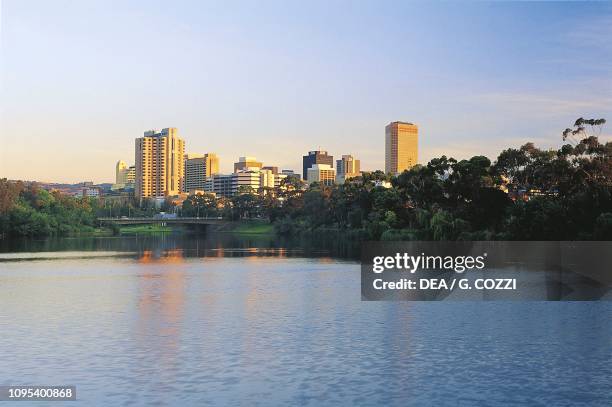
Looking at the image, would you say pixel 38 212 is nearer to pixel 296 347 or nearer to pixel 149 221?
pixel 149 221

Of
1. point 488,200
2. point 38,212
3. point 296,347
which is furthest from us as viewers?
point 38,212

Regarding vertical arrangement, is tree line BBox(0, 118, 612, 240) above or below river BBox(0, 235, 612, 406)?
above

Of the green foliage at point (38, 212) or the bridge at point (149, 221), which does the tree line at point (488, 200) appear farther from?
the bridge at point (149, 221)

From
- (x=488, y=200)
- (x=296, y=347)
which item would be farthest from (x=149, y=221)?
(x=296, y=347)

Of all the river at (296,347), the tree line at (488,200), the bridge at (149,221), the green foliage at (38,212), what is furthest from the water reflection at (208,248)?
the bridge at (149,221)

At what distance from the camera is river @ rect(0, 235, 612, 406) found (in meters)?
22.0

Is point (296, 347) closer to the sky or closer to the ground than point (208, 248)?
closer to the ground

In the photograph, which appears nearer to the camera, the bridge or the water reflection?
the water reflection

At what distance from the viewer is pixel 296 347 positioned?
93.1 feet

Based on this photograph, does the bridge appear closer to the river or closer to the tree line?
the tree line

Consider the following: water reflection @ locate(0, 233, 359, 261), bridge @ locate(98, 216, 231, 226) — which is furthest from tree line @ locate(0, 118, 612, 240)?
bridge @ locate(98, 216, 231, 226)

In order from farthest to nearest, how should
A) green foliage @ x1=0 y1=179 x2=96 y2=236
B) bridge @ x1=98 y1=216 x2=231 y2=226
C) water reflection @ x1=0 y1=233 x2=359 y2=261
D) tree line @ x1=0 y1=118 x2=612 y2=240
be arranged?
bridge @ x1=98 y1=216 x2=231 y2=226 < green foliage @ x1=0 y1=179 x2=96 y2=236 < water reflection @ x1=0 y1=233 x2=359 y2=261 < tree line @ x1=0 y1=118 x2=612 y2=240

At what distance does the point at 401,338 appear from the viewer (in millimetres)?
30359

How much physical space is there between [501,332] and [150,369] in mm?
15255
